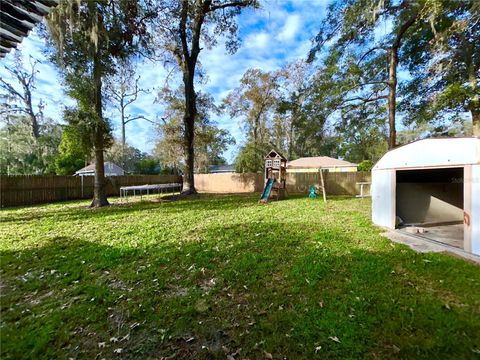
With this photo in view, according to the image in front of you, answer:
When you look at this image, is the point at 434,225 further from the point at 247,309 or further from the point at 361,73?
the point at 361,73

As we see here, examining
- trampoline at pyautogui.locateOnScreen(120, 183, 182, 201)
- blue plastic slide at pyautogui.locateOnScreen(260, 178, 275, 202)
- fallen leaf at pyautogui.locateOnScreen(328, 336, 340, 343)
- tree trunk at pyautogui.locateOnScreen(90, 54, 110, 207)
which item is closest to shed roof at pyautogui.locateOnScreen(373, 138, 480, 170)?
fallen leaf at pyautogui.locateOnScreen(328, 336, 340, 343)

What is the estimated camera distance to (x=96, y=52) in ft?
24.3

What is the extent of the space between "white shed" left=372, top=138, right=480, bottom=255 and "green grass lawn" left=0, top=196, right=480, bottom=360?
96cm

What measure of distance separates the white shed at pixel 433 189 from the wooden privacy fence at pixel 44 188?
14.0m

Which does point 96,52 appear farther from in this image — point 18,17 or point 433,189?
point 433,189

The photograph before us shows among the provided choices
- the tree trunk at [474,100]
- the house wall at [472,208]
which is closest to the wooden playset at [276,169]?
the tree trunk at [474,100]

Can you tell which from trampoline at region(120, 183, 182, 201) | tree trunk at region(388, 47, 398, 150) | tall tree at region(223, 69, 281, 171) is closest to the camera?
tree trunk at region(388, 47, 398, 150)

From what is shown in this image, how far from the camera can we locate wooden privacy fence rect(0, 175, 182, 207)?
10216mm

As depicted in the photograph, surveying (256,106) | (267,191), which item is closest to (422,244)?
(267,191)

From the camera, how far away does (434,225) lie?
5.64 metres

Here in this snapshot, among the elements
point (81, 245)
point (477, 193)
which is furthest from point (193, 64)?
point (477, 193)

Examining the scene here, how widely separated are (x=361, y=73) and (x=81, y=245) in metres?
10.8

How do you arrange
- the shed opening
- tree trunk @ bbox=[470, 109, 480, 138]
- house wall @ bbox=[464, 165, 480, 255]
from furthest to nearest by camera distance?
1. tree trunk @ bbox=[470, 109, 480, 138]
2. the shed opening
3. house wall @ bbox=[464, 165, 480, 255]

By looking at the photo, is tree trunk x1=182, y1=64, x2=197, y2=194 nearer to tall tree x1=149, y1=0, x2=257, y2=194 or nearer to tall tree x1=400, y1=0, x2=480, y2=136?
tall tree x1=149, y1=0, x2=257, y2=194
